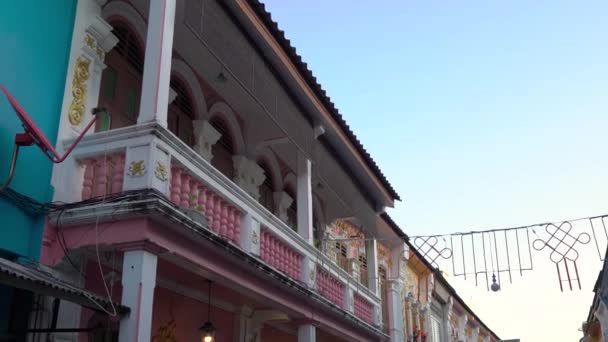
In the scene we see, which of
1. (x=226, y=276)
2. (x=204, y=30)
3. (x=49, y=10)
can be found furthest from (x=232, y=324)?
(x=49, y=10)

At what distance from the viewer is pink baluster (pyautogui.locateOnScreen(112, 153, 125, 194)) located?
20.6ft

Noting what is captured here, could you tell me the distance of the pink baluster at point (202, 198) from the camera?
7.14m

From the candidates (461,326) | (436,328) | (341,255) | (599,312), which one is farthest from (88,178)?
(599,312)

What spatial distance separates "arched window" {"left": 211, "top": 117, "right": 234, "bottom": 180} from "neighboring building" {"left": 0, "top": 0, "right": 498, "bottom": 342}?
4 centimetres

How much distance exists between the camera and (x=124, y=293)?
5832mm

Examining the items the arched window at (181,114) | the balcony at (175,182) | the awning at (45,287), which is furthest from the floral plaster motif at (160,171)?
the arched window at (181,114)

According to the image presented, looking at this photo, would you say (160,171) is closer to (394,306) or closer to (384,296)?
(394,306)

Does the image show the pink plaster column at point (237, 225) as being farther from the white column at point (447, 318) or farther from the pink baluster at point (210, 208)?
the white column at point (447, 318)

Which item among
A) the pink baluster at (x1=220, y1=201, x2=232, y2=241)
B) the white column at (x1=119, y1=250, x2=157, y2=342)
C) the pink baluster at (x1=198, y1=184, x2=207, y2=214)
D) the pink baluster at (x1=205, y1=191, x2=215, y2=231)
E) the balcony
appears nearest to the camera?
the white column at (x1=119, y1=250, x2=157, y2=342)

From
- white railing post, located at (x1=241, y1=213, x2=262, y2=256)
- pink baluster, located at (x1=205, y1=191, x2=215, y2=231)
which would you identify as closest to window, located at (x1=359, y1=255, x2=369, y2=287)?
white railing post, located at (x1=241, y1=213, x2=262, y2=256)

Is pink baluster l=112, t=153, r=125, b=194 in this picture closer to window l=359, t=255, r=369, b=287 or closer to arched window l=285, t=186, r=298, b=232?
arched window l=285, t=186, r=298, b=232

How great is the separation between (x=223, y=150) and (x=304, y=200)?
1.57 m

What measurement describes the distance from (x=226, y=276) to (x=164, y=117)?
6.72 ft

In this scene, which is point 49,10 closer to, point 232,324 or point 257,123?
point 257,123
